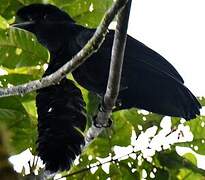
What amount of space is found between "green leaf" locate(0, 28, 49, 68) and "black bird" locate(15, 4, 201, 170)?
6 centimetres

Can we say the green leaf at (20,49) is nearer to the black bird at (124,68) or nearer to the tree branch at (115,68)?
the black bird at (124,68)

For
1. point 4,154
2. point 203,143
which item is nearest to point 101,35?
point 4,154

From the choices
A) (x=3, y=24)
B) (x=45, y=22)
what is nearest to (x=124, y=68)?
(x=45, y=22)

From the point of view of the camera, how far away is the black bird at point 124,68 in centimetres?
250

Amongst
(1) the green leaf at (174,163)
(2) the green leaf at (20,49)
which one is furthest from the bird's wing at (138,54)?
(1) the green leaf at (174,163)

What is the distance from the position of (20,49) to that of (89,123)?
0.63 m

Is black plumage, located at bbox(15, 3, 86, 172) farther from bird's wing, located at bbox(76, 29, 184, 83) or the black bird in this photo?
bird's wing, located at bbox(76, 29, 184, 83)

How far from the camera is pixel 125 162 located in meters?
2.56

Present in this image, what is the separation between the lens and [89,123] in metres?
2.49

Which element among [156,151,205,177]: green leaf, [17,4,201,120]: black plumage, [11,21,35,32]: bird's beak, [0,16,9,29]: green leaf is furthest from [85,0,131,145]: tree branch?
[0,16,9,29]: green leaf

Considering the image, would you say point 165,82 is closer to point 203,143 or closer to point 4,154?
point 203,143

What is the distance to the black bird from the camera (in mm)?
2500

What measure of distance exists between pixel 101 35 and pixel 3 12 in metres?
1.56

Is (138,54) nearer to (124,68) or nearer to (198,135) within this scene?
(124,68)
